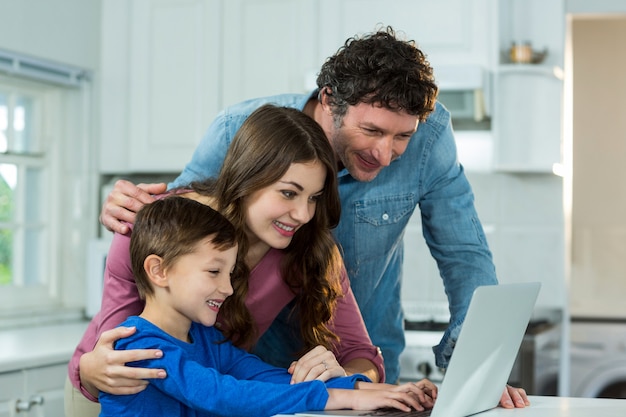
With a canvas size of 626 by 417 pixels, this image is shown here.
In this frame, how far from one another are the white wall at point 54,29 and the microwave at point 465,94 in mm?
1445

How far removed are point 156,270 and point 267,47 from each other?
7.50 feet

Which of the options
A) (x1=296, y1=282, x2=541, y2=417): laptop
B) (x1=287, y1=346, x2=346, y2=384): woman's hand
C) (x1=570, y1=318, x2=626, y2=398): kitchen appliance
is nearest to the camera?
(x1=296, y1=282, x2=541, y2=417): laptop

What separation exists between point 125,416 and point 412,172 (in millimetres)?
859

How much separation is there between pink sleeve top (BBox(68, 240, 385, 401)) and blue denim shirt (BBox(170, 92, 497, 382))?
192 mm

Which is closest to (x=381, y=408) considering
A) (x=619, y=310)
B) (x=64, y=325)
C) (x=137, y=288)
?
(x=137, y=288)

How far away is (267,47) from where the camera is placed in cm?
372

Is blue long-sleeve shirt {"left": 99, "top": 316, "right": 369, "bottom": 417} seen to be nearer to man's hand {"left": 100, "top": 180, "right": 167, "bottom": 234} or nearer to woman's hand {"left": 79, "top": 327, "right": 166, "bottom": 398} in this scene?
woman's hand {"left": 79, "top": 327, "right": 166, "bottom": 398}

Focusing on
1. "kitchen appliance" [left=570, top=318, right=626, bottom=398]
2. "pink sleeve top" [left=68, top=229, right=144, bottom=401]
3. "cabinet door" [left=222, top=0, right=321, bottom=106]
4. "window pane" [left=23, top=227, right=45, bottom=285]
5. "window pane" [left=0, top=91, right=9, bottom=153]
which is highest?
"cabinet door" [left=222, top=0, right=321, bottom=106]

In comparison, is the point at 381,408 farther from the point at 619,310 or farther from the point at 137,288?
the point at 619,310

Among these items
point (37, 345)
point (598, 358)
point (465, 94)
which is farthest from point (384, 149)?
point (598, 358)

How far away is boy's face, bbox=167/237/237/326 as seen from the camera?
154 centimetres

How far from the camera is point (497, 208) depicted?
151 inches

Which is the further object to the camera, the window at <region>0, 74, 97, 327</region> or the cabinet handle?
the window at <region>0, 74, 97, 327</region>

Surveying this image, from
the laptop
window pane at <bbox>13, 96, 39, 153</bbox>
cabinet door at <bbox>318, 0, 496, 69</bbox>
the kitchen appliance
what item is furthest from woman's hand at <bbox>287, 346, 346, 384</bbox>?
the kitchen appliance
